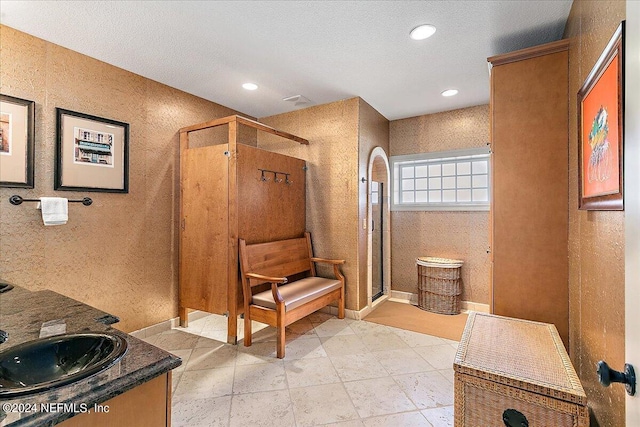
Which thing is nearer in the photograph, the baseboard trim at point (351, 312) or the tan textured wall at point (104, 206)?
the tan textured wall at point (104, 206)

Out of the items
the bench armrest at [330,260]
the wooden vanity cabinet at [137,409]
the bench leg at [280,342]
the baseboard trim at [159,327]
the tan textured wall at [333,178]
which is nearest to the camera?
the wooden vanity cabinet at [137,409]

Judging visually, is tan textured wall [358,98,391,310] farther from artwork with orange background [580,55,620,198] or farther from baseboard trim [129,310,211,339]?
artwork with orange background [580,55,620,198]

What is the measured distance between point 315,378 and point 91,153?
108 inches

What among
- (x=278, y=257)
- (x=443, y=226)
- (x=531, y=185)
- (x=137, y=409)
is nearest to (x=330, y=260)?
(x=278, y=257)

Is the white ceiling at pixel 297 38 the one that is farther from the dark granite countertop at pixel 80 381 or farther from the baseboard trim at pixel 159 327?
the baseboard trim at pixel 159 327

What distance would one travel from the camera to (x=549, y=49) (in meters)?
1.96

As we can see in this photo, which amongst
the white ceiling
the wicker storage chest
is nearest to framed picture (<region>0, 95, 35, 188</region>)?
the white ceiling

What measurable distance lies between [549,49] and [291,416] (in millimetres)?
2959

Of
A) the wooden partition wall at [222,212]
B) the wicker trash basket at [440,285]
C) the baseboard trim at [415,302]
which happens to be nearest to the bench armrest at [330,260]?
the wooden partition wall at [222,212]

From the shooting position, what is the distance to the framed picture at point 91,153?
7.95ft

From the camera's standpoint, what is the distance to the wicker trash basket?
12.0ft

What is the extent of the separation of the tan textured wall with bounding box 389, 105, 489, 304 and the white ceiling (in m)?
0.68

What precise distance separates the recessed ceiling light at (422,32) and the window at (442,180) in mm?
2015

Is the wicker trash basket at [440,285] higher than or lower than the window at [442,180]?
lower
